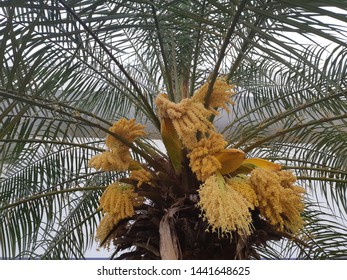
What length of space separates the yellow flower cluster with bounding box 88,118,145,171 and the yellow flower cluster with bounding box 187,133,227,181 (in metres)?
0.19

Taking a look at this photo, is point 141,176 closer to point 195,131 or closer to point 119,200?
point 119,200

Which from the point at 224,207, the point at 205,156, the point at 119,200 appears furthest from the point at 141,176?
the point at 224,207

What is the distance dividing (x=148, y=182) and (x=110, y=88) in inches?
40.7

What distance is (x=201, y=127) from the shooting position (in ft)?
4.40

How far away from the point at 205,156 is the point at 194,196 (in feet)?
0.45

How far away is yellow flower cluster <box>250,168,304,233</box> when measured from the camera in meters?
1.35

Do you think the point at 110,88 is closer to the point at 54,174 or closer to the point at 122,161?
the point at 54,174

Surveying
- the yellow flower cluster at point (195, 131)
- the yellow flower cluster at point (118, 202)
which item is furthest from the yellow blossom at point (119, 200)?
the yellow flower cluster at point (195, 131)

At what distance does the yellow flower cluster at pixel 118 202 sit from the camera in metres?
1.43

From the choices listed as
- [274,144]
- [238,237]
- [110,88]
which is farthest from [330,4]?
[110,88]

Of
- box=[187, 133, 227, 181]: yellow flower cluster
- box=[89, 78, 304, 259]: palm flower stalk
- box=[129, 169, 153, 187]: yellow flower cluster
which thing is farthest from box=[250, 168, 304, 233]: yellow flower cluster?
box=[129, 169, 153, 187]: yellow flower cluster

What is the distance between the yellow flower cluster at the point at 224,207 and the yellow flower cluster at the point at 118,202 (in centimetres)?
24

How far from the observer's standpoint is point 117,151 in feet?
4.77

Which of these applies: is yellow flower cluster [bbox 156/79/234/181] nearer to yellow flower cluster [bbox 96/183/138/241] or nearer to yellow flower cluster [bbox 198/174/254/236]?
yellow flower cluster [bbox 198/174/254/236]
